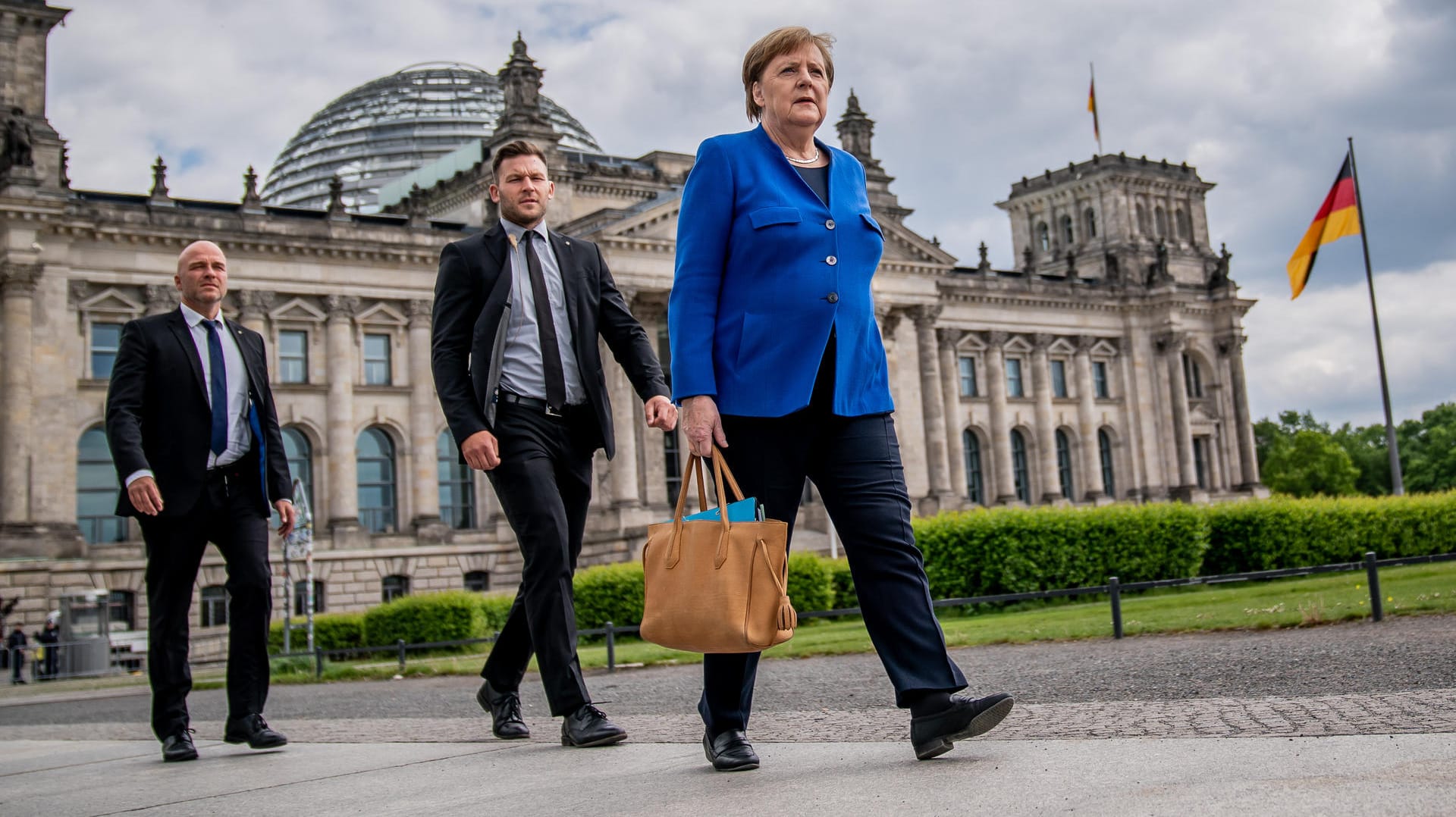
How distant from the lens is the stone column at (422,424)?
1763 inches

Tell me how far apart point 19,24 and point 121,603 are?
711 inches

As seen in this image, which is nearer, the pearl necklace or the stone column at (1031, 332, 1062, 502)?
the pearl necklace

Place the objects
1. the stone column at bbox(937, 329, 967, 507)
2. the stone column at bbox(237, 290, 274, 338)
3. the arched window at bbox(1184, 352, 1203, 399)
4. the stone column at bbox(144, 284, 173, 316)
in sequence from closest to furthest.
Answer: the stone column at bbox(144, 284, 173, 316)
the stone column at bbox(237, 290, 274, 338)
the stone column at bbox(937, 329, 967, 507)
the arched window at bbox(1184, 352, 1203, 399)

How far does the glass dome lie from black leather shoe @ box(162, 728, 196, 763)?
5475cm

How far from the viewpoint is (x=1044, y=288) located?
6322cm

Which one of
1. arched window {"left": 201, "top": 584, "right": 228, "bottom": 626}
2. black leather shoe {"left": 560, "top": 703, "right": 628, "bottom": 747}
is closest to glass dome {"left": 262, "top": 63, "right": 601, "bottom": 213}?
arched window {"left": 201, "top": 584, "right": 228, "bottom": 626}

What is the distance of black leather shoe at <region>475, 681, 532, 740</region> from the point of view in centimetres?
668

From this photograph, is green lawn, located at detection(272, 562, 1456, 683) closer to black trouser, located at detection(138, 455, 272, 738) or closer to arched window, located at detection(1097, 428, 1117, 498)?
black trouser, located at detection(138, 455, 272, 738)

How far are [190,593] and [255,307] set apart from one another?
37212 millimetres

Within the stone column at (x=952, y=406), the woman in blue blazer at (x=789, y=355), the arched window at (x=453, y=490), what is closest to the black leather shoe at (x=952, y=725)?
the woman in blue blazer at (x=789, y=355)

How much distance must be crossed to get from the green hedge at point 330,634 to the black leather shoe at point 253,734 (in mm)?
23723

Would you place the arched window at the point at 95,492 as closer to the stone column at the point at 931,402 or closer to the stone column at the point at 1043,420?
the stone column at the point at 931,402

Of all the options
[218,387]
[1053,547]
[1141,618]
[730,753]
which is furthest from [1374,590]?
[1053,547]

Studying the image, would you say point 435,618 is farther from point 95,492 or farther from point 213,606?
point 95,492
